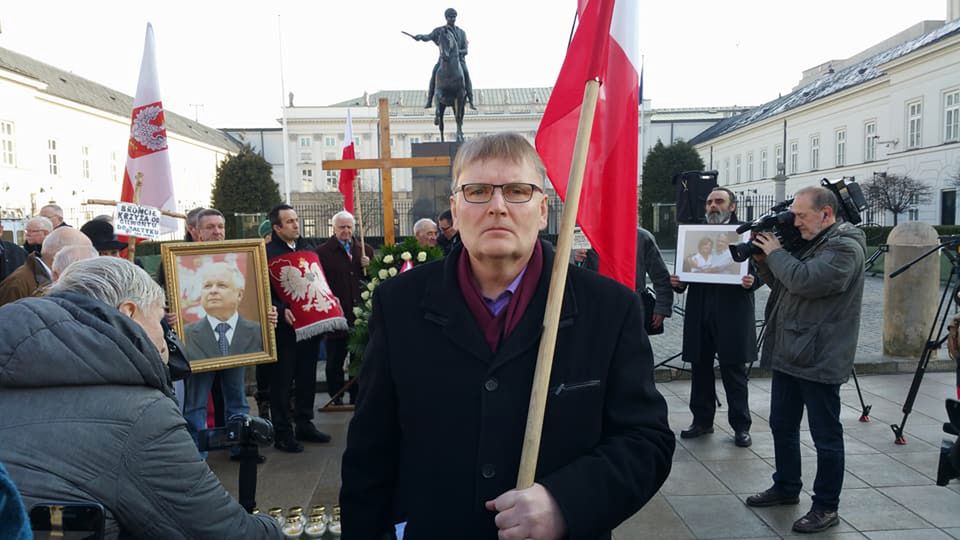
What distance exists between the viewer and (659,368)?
→ 830cm

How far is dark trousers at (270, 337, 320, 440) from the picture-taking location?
5871 millimetres

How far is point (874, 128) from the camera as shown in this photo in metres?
42.6

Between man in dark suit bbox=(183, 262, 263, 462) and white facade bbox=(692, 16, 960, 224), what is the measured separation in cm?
3825

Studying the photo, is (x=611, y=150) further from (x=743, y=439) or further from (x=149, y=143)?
(x=149, y=143)

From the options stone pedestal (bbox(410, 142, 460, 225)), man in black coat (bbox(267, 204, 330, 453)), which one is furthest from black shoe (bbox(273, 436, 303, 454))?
stone pedestal (bbox(410, 142, 460, 225))

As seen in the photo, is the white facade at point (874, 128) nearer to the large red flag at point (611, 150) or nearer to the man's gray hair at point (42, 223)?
the man's gray hair at point (42, 223)

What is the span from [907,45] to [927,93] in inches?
280

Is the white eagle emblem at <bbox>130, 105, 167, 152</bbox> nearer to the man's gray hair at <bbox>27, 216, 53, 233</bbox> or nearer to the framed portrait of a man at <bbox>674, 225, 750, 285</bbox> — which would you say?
the man's gray hair at <bbox>27, 216, 53, 233</bbox>

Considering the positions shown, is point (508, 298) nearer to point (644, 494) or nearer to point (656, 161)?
point (644, 494)

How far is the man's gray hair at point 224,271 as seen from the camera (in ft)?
16.9

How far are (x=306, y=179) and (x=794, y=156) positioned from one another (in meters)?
46.2

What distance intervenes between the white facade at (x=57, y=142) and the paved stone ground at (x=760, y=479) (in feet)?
80.3

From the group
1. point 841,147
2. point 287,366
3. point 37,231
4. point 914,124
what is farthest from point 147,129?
point 841,147

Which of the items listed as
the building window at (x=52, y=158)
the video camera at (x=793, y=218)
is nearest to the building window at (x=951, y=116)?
the video camera at (x=793, y=218)
